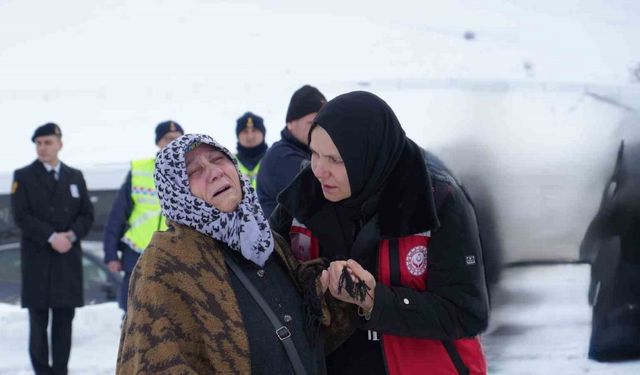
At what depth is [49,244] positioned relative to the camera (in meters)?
5.37

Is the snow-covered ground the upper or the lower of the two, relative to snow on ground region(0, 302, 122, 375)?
upper

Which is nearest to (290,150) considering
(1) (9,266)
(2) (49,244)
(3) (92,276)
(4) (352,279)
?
(4) (352,279)

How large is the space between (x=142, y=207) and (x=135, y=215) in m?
0.08

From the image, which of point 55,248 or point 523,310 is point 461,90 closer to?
point 523,310

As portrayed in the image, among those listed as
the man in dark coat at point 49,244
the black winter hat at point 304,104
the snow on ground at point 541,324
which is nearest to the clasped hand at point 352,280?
the black winter hat at point 304,104

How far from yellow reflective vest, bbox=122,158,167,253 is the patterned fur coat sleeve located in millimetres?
3505

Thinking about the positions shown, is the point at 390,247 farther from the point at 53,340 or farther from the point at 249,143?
the point at 53,340

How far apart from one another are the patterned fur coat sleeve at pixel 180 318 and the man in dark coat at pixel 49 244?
3874 millimetres

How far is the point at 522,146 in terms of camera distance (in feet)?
19.4

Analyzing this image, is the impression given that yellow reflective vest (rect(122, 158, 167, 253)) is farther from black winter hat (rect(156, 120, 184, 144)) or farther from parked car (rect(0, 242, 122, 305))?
parked car (rect(0, 242, 122, 305))

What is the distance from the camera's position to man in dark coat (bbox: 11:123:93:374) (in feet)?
17.3


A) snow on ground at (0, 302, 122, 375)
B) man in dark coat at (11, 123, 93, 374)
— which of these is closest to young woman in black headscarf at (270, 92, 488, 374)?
man in dark coat at (11, 123, 93, 374)

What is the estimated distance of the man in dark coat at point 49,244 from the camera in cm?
527

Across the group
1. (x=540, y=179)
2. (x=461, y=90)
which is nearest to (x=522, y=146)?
(x=540, y=179)
